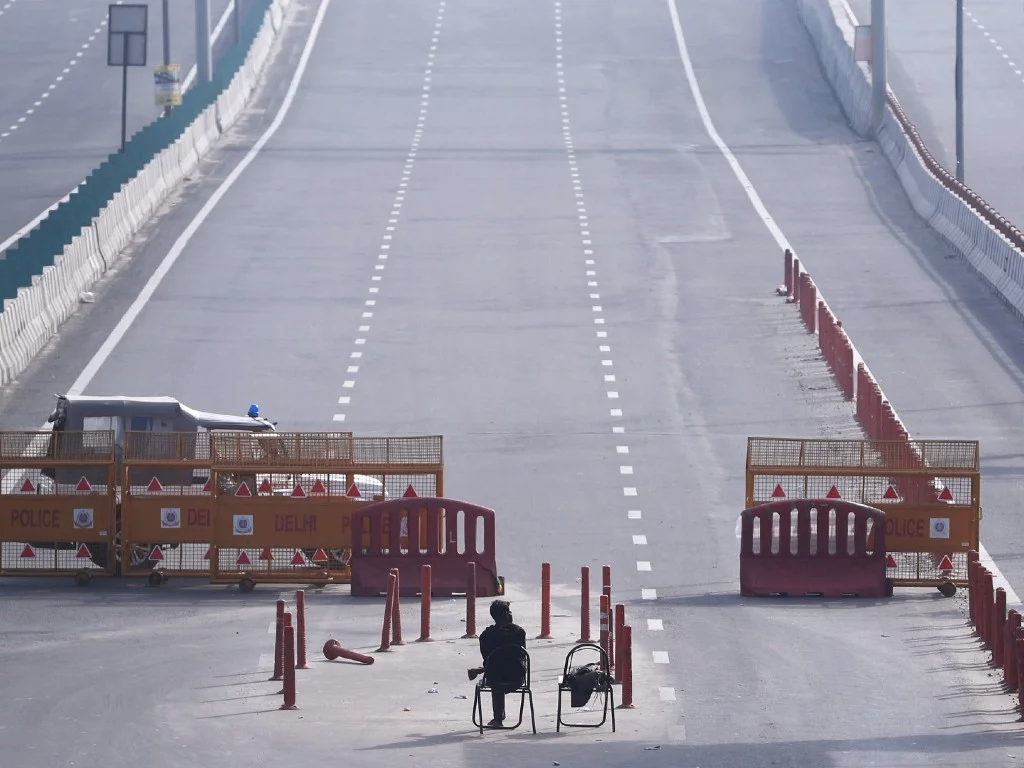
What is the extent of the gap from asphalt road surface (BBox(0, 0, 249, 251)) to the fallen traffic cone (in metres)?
26.1

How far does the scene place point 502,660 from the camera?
14.6 m

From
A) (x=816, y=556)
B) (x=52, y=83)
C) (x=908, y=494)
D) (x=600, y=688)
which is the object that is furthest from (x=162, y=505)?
(x=52, y=83)

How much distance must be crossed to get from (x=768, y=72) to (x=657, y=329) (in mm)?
29831

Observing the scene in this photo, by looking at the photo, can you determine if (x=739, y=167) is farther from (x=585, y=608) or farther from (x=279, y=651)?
(x=279, y=651)

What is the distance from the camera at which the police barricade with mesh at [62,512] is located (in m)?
21.3

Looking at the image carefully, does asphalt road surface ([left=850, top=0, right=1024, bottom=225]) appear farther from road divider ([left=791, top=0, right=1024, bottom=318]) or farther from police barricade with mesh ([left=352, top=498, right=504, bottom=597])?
police barricade with mesh ([left=352, top=498, right=504, bottom=597])

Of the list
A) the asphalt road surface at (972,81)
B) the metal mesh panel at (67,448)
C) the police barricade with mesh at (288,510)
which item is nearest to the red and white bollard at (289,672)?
the police barricade with mesh at (288,510)

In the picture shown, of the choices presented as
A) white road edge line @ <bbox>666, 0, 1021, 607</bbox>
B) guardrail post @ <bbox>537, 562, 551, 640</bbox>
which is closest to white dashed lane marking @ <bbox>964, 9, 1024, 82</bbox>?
white road edge line @ <bbox>666, 0, 1021, 607</bbox>

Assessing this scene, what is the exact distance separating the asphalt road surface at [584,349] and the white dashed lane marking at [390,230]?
0.34 feet

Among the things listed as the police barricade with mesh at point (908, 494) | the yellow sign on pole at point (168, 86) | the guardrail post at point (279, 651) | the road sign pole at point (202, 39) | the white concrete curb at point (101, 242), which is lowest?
the guardrail post at point (279, 651)

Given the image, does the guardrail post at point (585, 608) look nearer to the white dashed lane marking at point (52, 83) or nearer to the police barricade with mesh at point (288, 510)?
the police barricade with mesh at point (288, 510)

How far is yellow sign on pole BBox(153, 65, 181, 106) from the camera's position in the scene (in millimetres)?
53688

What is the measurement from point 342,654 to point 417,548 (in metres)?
3.69

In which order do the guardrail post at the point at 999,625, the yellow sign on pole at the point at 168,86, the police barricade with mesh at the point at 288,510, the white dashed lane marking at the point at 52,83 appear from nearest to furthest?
the guardrail post at the point at 999,625 → the police barricade with mesh at the point at 288,510 → the yellow sign on pole at the point at 168,86 → the white dashed lane marking at the point at 52,83
